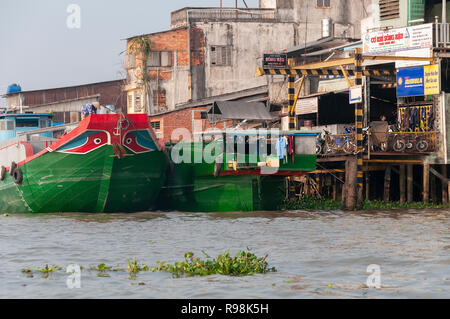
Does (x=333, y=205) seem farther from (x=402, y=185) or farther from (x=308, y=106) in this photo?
(x=308, y=106)

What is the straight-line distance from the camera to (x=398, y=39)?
2562 cm

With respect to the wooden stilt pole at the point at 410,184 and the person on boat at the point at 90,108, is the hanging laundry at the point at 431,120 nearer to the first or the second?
the wooden stilt pole at the point at 410,184

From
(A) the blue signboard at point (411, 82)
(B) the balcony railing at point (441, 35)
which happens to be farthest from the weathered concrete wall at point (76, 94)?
(B) the balcony railing at point (441, 35)

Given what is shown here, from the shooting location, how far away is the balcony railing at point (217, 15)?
41562 mm

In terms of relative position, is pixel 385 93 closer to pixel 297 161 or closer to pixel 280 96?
pixel 280 96

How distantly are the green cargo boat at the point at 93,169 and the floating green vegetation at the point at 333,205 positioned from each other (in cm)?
505

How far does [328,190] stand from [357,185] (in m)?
3.83

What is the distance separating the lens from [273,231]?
16.7 metres

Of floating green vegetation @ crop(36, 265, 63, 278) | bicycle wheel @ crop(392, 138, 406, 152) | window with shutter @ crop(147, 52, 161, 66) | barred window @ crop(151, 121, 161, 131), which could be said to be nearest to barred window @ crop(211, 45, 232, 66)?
window with shutter @ crop(147, 52, 161, 66)

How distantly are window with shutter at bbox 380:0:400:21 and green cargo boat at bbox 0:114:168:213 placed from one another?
1108 centimetres

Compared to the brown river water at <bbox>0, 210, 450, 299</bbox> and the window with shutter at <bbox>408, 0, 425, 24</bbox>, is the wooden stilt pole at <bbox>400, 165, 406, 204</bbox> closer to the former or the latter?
the brown river water at <bbox>0, 210, 450, 299</bbox>

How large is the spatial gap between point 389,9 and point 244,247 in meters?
16.5

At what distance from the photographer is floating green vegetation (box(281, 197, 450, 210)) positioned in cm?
2359

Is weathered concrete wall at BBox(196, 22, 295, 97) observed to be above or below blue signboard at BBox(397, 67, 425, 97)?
above
